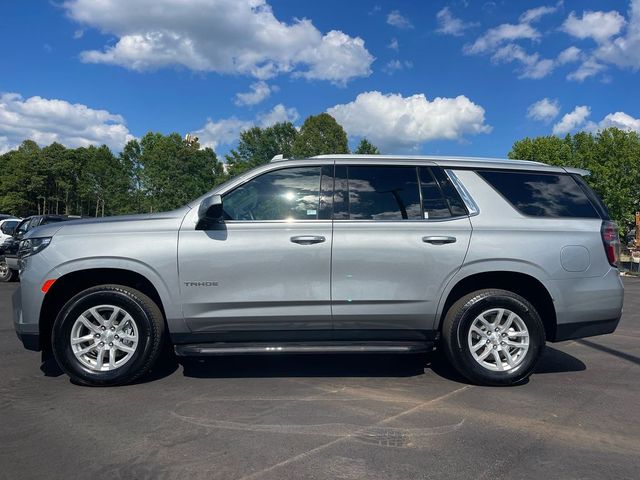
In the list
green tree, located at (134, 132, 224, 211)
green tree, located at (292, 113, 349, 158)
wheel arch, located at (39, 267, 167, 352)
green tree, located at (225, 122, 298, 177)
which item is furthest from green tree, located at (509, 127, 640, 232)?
wheel arch, located at (39, 267, 167, 352)

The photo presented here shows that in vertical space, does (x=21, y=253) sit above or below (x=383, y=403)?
above

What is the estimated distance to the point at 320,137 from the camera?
53.1 metres

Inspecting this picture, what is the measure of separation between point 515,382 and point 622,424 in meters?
0.95

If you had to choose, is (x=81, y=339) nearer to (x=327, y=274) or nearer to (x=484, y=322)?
(x=327, y=274)

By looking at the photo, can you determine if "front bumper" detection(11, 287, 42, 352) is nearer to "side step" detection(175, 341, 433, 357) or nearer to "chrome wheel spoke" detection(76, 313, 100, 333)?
"chrome wheel spoke" detection(76, 313, 100, 333)

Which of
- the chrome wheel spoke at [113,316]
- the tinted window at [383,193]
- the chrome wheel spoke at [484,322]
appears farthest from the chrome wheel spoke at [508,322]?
the chrome wheel spoke at [113,316]

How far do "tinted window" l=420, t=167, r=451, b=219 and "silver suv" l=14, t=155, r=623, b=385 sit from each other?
0.01m

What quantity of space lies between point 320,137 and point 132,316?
50123mm

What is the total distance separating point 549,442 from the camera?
3.39 metres

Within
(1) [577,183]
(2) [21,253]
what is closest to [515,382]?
(1) [577,183]

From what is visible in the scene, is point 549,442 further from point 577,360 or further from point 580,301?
point 577,360

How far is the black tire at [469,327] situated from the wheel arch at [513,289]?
111 millimetres

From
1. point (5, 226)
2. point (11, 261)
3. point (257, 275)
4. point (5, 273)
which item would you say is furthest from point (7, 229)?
point (257, 275)

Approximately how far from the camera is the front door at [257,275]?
4281mm
